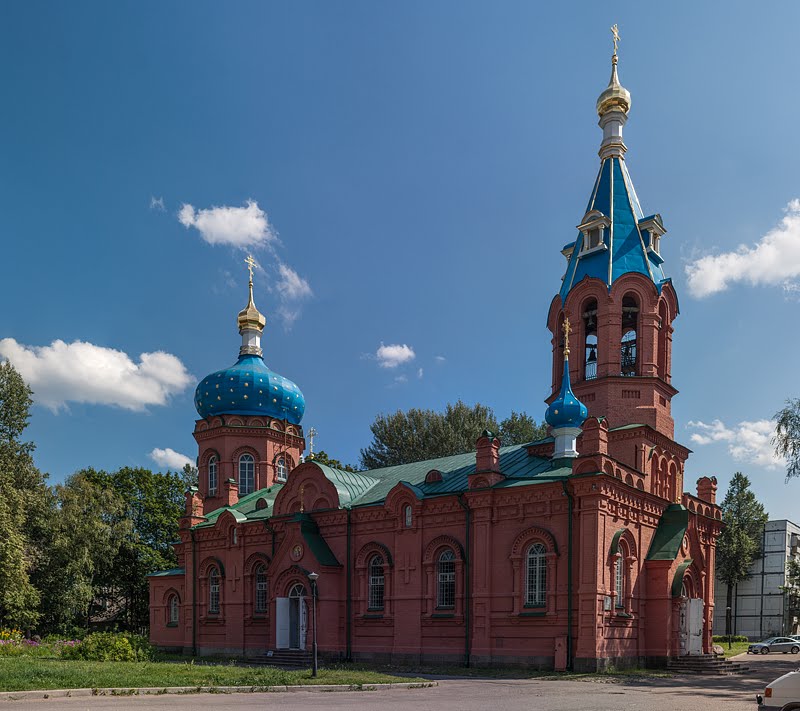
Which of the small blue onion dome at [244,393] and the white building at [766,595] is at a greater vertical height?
the small blue onion dome at [244,393]

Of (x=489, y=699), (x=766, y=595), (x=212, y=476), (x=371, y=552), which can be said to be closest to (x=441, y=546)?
(x=371, y=552)

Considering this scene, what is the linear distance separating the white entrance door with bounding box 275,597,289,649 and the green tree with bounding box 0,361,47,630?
1089cm

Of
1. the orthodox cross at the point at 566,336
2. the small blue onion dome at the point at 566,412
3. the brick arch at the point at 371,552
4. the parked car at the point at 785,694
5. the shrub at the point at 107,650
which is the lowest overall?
the shrub at the point at 107,650

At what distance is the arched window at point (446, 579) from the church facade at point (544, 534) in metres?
0.05

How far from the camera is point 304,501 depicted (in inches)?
1109

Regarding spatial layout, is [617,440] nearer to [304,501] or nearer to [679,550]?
[679,550]

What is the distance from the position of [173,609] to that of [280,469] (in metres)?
7.37

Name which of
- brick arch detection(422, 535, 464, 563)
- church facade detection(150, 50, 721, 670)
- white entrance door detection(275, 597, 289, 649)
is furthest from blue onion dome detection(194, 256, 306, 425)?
brick arch detection(422, 535, 464, 563)

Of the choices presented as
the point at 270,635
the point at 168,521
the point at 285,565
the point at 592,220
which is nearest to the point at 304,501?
the point at 285,565

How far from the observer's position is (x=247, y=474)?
35.4 metres

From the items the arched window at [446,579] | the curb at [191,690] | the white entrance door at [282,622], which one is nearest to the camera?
the curb at [191,690]

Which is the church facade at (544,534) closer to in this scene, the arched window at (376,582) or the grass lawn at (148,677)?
the arched window at (376,582)

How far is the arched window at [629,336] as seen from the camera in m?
25.7

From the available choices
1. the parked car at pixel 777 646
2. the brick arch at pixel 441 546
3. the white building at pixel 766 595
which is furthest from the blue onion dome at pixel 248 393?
the white building at pixel 766 595
